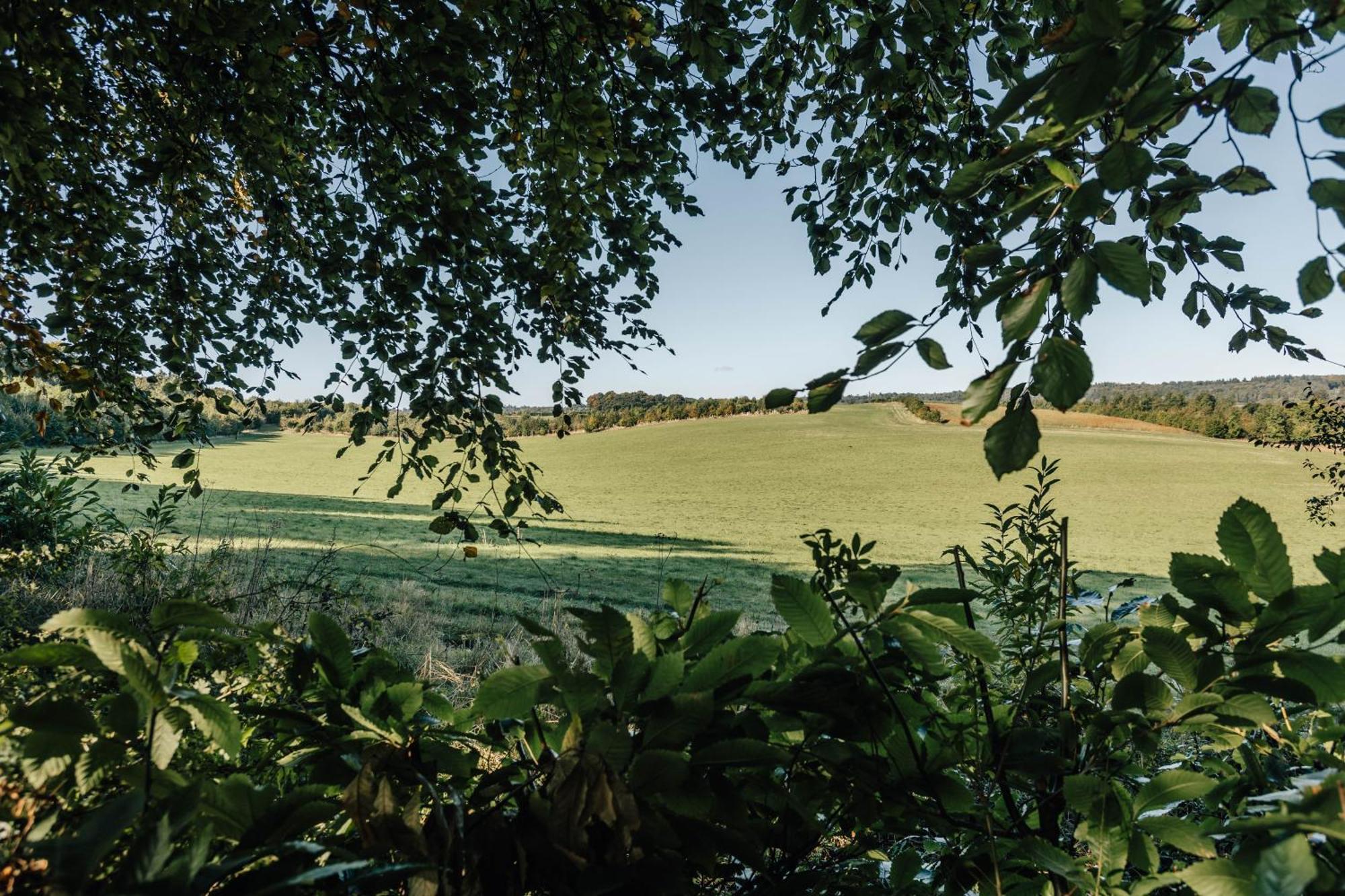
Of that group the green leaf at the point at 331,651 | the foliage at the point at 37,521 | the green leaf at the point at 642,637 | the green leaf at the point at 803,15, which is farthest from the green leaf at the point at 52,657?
the foliage at the point at 37,521

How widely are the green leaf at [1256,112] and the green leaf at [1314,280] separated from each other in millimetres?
244

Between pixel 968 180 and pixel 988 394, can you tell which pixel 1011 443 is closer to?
pixel 988 394

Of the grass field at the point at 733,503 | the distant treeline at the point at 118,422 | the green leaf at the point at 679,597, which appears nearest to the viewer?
the green leaf at the point at 679,597

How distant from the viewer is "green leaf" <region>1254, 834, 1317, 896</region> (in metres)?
0.39

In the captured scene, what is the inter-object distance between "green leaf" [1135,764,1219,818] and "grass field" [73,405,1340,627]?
211 inches

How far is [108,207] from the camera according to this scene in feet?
11.6

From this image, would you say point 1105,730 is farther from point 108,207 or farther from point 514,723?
point 108,207

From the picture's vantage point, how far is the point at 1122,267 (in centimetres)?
66

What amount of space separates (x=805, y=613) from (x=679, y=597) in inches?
10.5

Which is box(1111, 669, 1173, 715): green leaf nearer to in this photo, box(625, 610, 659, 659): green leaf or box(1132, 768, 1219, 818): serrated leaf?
box(1132, 768, 1219, 818): serrated leaf

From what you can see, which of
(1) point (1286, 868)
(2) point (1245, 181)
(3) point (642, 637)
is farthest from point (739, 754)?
Answer: (2) point (1245, 181)

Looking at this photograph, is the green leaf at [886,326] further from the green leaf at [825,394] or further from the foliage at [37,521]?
the foliage at [37,521]

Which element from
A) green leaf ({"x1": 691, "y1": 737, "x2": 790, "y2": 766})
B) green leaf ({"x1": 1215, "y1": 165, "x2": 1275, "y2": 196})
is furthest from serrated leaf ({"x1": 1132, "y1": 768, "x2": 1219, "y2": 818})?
green leaf ({"x1": 1215, "y1": 165, "x2": 1275, "y2": 196})

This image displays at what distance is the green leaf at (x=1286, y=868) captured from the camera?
0.39 meters
